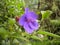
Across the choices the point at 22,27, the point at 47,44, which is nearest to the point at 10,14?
the point at 22,27

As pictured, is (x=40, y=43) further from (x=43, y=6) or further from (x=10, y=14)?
(x=43, y=6)

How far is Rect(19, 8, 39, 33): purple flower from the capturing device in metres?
0.82

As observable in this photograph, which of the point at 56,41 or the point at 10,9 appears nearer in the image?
the point at 10,9

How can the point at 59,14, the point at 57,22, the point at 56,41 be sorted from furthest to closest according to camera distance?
the point at 59,14
the point at 57,22
the point at 56,41

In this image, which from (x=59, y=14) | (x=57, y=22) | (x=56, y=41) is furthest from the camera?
(x=59, y=14)

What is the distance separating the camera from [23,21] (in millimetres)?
812

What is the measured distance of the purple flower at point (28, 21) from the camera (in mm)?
818

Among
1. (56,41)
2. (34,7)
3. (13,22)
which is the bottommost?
(56,41)

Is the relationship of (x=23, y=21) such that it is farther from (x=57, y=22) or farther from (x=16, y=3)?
(x=57, y=22)

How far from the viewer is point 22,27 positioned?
0.85 metres

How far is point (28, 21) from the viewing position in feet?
2.84

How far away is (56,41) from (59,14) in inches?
20.3

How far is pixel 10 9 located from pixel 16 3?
0.07m

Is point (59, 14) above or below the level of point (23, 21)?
below
